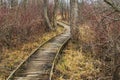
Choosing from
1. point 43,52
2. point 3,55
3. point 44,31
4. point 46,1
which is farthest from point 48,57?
point 46,1

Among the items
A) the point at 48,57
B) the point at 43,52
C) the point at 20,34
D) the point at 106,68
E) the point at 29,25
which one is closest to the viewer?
the point at 106,68

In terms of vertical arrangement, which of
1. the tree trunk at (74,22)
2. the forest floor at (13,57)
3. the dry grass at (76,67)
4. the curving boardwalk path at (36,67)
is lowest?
the dry grass at (76,67)

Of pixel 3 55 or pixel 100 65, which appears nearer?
pixel 100 65

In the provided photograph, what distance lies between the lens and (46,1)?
3044 centimetres

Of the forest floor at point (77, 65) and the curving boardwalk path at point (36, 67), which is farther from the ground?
the curving boardwalk path at point (36, 67)

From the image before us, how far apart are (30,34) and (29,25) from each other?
2.58ft

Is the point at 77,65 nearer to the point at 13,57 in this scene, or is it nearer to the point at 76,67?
the point at 76,67

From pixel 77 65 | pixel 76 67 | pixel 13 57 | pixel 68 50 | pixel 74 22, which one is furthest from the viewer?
pixel 74 22

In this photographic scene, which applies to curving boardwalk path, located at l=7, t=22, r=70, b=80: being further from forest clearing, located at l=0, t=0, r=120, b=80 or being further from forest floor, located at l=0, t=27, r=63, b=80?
forest floor, located at l=0, t=27, r=63, b=80

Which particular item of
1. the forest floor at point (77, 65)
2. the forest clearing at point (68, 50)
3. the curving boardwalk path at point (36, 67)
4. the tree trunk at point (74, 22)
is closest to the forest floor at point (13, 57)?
the forest clearing at point (68, 50)

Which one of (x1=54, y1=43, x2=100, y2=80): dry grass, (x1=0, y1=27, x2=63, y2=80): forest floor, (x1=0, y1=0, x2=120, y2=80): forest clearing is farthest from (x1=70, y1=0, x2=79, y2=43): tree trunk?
(x1=0, y1=27, x2=63, y2=80): forest floor

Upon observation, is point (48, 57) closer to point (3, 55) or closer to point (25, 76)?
point (3, 55)

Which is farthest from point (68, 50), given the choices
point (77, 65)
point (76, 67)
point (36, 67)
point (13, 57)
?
point (36, 67)

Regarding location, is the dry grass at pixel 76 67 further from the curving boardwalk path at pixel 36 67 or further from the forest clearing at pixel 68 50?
the curving boardwalk path at pixel 36 67
